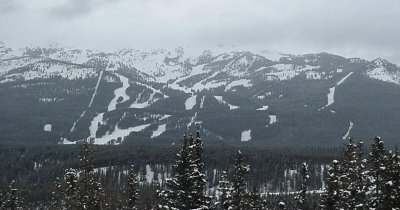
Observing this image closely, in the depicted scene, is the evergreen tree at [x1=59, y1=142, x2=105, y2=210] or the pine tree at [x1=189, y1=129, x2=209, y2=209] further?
the evergreen tree at [x1=59, y1=142, x2=105, y2=210]

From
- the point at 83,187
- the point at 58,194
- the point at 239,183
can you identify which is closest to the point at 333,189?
the point at 239,183

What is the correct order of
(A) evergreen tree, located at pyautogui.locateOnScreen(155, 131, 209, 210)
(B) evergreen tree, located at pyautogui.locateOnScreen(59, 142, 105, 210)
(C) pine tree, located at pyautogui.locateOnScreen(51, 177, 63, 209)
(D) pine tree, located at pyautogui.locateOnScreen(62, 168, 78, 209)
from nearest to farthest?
(A) evergreen tree, located at pyautogui.locateOnScreen(155, 131, 209, 210)
(B) evergreen tree, located at pyautogui.locateOnScreen(59, 142, 105, 210)
(D) pine tree, located at pyautogui.locateOnScreen(62, 168, 78, 209)
(C) pine tree, located at pyautogui.locateOnScreen(51, 177, 63, 209)

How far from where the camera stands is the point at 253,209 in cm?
5381

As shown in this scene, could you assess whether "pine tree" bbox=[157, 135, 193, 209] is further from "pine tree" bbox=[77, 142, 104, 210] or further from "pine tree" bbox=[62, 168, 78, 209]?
"pine tree" bbox=[62, 168, 78, 209]

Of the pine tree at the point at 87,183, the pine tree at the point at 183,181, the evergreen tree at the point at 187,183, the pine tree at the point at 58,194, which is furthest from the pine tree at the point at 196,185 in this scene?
the pine tree at the point at 58,194

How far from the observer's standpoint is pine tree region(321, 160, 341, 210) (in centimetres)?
4638

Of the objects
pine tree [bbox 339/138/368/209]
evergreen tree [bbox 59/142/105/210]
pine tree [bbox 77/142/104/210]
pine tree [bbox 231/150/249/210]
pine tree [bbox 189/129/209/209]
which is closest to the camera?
pine tree [bbox 189/129/209/209]

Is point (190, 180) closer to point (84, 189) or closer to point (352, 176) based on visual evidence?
point (352, 176)

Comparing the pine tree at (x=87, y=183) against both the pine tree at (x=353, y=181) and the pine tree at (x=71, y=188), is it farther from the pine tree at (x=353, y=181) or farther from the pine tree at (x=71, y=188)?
the pine tree at (x=353, y=181)

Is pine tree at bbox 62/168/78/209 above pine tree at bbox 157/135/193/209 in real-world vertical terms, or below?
below

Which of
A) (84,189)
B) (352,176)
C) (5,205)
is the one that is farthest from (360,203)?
(5,205)

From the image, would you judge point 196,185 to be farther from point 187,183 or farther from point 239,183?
point 239,183

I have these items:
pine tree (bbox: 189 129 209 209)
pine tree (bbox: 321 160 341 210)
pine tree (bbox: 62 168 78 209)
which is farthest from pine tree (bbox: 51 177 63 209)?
pine tree (bbox: 189 129 209 209)

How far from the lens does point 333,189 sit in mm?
47438
